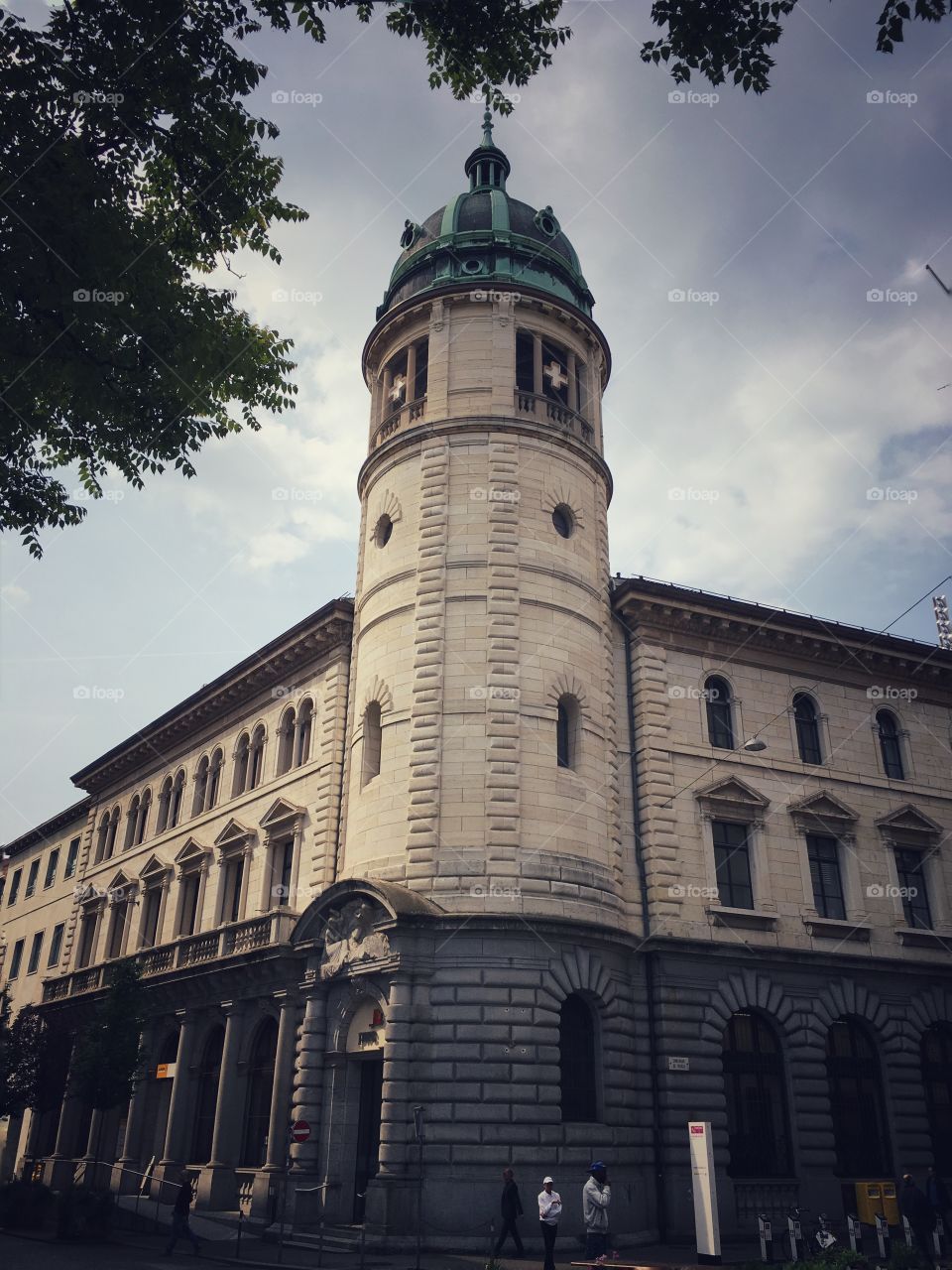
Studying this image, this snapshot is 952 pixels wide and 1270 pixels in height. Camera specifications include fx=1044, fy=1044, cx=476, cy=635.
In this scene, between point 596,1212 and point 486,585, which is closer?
point 596,1212

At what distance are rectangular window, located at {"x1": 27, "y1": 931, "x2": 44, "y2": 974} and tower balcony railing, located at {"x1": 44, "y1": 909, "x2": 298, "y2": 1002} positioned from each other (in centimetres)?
1137

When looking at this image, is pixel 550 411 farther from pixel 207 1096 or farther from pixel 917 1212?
pixel 207 1096

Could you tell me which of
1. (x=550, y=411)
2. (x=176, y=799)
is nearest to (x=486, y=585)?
(x=550, y=411)

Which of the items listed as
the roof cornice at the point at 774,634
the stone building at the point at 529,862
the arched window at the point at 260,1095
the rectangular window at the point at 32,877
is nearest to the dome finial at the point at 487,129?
the stone building at the point at 529,862

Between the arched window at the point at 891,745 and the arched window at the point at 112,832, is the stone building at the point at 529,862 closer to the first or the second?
the arched window at the point at 891,745

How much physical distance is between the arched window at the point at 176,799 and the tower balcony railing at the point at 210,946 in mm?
6040

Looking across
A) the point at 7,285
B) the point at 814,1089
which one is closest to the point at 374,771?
the point at 814,1089

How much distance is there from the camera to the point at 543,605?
29.6m

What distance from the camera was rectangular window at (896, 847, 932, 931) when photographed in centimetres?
3325

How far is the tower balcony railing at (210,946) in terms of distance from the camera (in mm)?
30969

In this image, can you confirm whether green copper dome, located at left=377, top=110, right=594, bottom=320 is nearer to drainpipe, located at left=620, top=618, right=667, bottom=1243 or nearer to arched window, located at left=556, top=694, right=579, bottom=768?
drainpipe, located at left=620, top=618, right=667, bottom=1243

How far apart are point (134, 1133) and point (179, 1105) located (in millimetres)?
3864

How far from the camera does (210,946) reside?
34.8 meters

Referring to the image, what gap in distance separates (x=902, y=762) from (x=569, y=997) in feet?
53.8
